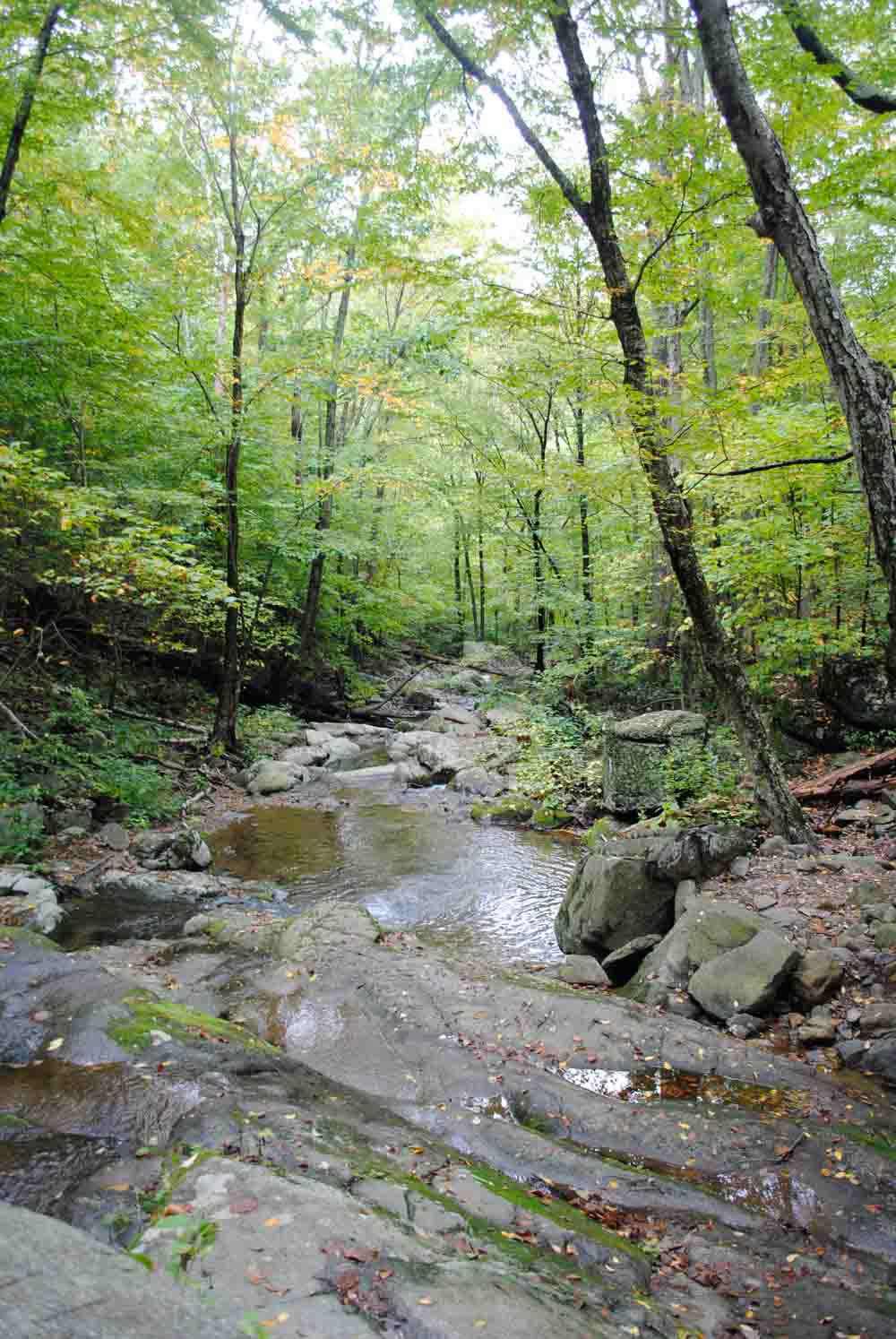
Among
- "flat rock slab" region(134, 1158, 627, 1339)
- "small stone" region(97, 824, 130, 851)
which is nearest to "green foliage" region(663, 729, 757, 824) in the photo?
"flat rock slab" region(134, 1158, 627, 1339)

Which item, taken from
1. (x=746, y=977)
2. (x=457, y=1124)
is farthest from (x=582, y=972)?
(x=457, y=1124)

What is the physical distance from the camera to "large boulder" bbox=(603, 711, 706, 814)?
403 inches

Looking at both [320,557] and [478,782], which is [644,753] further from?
[320,557]

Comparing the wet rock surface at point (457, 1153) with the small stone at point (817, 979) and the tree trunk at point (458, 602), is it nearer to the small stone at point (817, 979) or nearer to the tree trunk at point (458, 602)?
the small stone at point (817, 979)

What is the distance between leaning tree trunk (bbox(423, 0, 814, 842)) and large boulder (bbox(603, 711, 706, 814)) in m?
2.69

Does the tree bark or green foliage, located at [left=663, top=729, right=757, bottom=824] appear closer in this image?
the tree bark

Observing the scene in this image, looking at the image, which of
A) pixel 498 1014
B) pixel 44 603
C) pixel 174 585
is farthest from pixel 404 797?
pixel 498 1014

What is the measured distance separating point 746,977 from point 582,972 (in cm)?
151

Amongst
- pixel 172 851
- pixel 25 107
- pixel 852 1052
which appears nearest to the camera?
pixel 852 1052

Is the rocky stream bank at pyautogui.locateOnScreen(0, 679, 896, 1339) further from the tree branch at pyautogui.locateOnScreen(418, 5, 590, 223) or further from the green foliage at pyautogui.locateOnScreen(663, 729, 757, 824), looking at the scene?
the tree branch at pyautogui.locateOnScreen(418, 5, 590, 223)

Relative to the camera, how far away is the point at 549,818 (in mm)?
11125

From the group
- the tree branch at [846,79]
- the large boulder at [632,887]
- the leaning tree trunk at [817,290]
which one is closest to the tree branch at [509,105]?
the leaning tree trunk at [817,290]

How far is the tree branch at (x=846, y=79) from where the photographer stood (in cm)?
565

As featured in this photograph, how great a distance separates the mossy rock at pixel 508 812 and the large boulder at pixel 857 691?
201 inches
